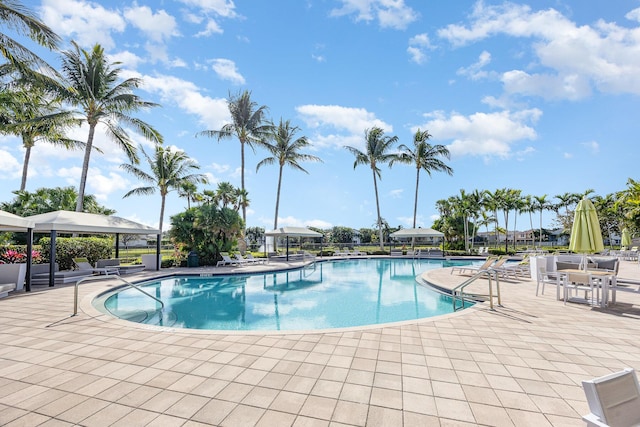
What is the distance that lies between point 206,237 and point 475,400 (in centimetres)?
1541

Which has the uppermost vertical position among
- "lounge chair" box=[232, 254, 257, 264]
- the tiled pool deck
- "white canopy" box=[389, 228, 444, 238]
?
"white canopy" box=[389, 228, 444, 238]

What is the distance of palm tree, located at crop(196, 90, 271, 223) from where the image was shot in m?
21.7

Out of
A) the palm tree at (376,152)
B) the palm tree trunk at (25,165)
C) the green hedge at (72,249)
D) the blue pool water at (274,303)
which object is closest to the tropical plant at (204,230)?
the green hedge at (72,249)

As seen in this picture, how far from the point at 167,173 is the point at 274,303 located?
63.2 feet

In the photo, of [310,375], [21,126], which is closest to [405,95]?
[310,375]

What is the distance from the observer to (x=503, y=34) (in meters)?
9.58

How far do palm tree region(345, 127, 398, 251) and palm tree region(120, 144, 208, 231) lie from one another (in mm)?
14394

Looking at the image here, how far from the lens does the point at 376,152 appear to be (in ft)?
86.4

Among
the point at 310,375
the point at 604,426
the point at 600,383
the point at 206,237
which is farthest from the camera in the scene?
the point at 206,237

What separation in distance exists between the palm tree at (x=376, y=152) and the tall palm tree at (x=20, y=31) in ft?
70.1

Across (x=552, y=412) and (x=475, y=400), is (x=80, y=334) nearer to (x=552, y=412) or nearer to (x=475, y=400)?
(x=475, y=400)

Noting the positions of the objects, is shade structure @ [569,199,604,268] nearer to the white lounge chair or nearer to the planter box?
the white lounge chair

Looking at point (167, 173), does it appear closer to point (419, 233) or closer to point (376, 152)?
point (376, 152)

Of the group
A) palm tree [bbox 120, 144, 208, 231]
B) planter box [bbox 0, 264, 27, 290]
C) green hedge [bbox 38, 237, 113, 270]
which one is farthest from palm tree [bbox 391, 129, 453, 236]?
planter box [bbox 0, 264, 27, 290]
